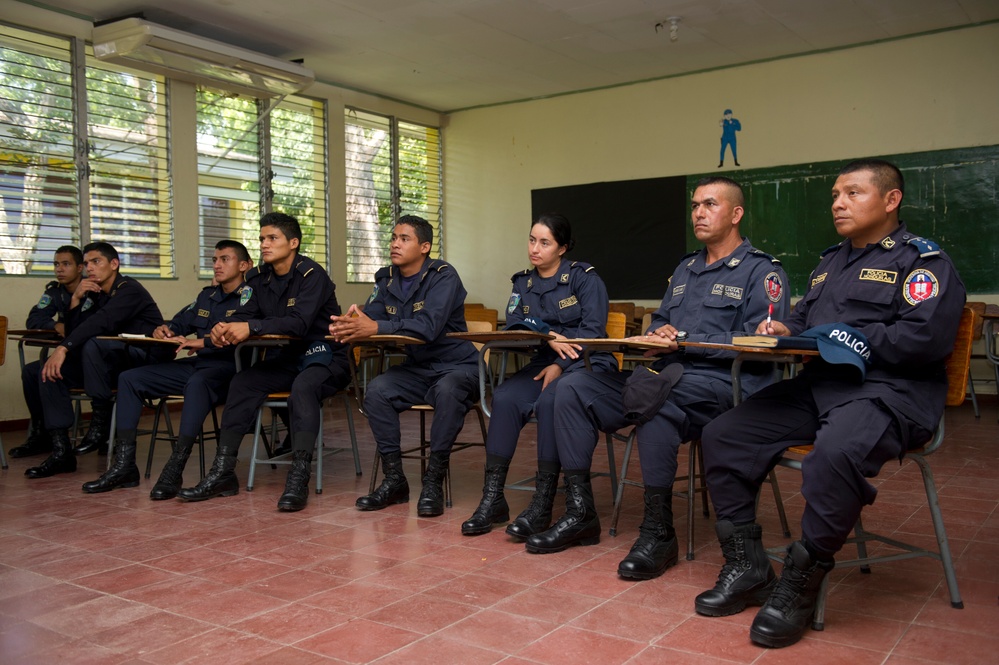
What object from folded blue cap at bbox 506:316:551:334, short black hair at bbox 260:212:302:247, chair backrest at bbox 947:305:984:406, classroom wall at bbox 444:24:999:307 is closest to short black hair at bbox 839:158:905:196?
chair backrest at bbox 947:305:984:406

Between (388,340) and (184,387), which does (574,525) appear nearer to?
(388,340)

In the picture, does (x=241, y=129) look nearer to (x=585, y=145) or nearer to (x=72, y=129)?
(x=72, y=129)

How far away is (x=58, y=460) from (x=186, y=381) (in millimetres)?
917

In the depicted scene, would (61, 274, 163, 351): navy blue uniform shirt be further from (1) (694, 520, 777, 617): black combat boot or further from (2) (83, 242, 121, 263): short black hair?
(1) (694, 520, 777, 617): black combat boot

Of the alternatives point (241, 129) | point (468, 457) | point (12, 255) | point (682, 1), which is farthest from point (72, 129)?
point (682, 1)

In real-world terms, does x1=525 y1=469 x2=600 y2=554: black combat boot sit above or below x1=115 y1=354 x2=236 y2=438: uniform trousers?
below

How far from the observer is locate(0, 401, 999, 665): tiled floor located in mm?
2299

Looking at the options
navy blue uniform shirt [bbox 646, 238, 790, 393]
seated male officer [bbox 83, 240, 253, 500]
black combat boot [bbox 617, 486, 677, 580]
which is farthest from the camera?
seated male officer [bbox 83, 240, 253, 500]

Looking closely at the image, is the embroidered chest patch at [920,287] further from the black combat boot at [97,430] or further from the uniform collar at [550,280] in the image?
the black combat boot at [97,430]

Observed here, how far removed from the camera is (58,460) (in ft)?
16.1

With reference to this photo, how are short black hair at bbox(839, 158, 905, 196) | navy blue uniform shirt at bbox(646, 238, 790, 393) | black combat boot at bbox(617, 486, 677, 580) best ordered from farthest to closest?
Result: navy blue uniform shirt at bbox(646, 238, 790, 393)
black combat boot at bbox(617, 486, 677, 580)
short black hair at bbox(839, 158, 905, 196)

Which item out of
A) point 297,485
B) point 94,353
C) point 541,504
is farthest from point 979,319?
point 94,353

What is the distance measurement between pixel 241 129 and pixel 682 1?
4375 millimetres

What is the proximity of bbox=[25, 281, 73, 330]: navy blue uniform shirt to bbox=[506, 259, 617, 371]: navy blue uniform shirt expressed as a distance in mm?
3587
